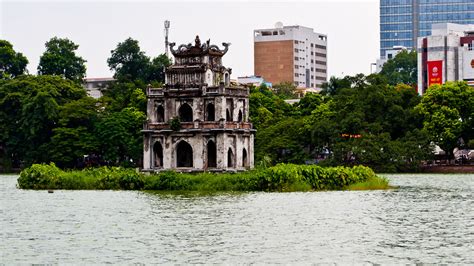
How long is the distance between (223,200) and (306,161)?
45.2 meters

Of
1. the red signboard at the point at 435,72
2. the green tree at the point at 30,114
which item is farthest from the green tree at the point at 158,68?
the red signboard at the point at 435,72

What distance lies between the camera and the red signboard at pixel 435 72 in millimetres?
148000

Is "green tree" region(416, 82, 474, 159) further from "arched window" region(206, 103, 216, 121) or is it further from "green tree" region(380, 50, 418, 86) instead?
"green tree" region(380, 50, 418, 86)

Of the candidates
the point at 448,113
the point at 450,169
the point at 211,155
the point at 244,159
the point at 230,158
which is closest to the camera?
the point at 230,158

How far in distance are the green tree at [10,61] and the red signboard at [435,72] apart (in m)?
54.6

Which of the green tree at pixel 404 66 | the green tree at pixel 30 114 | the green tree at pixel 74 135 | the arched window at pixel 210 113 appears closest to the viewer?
the arched window at pixel 210 113

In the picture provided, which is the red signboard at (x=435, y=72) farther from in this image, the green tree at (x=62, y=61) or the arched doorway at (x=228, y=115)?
the arched doorway at (x=228, y=115)

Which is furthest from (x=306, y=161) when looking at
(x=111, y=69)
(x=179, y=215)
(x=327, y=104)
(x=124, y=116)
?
(x=179, y=215)

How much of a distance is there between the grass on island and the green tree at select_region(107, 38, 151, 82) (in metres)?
56.8

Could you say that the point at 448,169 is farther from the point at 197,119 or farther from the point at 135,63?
the point at 135,63

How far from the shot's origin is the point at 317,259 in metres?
33.6

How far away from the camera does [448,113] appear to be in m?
97.2

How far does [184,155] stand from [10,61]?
1958 inches

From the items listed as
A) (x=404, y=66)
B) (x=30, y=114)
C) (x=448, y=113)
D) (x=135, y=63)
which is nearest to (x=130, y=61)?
(x=135, y=63)
